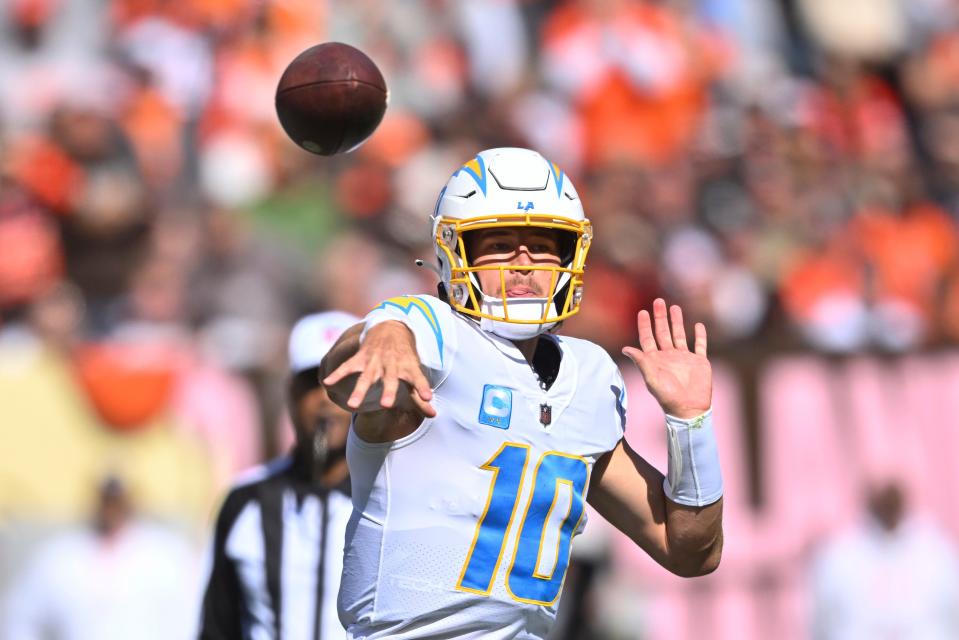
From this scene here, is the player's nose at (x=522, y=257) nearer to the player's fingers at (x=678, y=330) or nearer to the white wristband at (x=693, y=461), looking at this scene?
the player's fingers at (x=678, y=330)

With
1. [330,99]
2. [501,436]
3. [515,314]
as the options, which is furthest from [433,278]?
[501,436]

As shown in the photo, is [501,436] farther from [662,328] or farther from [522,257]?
[662,328]

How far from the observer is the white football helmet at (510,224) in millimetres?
3352

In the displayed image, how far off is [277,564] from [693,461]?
5.57ft

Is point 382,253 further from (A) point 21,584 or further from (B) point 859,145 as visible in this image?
(B) point 859,145

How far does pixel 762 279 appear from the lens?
9.57 meters

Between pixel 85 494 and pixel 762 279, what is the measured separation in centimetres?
423

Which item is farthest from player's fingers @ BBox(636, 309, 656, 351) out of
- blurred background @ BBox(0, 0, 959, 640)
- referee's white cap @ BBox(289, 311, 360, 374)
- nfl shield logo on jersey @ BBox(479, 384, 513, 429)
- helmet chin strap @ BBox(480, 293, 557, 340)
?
blurred background @ BBox(0, 0, 959, 640)

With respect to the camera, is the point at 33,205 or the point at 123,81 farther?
the point at 123,81

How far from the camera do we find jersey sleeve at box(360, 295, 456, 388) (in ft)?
10.3

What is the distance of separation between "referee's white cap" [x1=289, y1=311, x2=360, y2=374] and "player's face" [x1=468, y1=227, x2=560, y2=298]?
1.41 m

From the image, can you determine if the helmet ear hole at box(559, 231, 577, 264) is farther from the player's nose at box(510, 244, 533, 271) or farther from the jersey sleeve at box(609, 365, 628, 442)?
the jersey sleeve at box(609, 365, 628, 442)

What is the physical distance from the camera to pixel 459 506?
3.21 m

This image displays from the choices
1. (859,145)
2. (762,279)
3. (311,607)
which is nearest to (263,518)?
(311,607)
